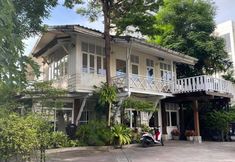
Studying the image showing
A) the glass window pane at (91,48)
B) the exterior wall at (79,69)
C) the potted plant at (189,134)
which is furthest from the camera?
the potted plant at (189,134)

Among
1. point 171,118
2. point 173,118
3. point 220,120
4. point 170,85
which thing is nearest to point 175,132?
point 171,118

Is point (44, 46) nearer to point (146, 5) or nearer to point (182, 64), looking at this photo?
point (146, 5)

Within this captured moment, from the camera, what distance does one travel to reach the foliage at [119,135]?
17.1 meters

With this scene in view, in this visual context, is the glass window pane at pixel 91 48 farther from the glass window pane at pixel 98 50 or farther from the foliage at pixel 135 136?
the foliage at pixel 135 136

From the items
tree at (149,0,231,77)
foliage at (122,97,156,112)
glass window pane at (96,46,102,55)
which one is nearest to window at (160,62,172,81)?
tree at (149,0,231,77)

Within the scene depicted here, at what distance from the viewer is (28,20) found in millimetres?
9336

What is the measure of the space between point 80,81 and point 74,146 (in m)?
3.91

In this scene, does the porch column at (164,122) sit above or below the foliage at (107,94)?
below

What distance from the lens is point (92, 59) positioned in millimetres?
19469

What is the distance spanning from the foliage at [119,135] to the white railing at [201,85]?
21.4 feet

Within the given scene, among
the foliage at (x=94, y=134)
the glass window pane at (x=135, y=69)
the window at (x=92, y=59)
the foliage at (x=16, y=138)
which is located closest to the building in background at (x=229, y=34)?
the glass window pane at (x=135, y=69)

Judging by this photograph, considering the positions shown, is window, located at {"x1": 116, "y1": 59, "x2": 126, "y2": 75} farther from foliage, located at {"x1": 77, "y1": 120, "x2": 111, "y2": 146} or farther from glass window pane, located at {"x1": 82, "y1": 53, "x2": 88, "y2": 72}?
foliage, located at {"x1": 77, "y1": 120, "x2": 111, "y2": 146}

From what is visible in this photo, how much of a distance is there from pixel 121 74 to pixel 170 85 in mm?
4382

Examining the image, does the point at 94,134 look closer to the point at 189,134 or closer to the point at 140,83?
the point at 140,83
